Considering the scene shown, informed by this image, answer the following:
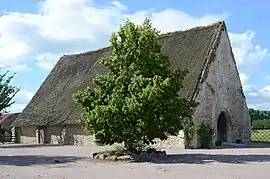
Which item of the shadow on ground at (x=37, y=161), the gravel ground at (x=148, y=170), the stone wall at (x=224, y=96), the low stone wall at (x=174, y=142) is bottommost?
the gravel ground at (x=148, y=170)

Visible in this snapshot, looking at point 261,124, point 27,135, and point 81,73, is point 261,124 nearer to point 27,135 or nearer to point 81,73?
point 81,73

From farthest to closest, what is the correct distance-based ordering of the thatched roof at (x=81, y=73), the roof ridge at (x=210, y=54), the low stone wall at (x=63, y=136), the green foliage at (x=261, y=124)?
the green foliage at (x=261, y=124) < the low stone wall at (x=63, y=136) < the thatched roof at (x=81, y=73) < the roof ridge at (x=210, y=54)

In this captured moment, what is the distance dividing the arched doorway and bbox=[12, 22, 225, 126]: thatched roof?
Answer: 509 centimetres

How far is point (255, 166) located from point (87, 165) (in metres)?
6.64

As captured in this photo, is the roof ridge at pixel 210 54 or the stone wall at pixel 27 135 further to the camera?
the stone wall at pixel 27 135

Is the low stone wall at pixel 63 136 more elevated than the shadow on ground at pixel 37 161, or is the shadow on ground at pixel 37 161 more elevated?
the low stone wall at pixel 63 136

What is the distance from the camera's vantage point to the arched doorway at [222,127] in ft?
121

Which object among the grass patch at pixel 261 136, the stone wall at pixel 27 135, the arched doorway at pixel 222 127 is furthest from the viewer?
the stone wall at pixel 27 135

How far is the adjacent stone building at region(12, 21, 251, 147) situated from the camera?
33.8m

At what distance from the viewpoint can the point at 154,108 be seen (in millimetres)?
21844

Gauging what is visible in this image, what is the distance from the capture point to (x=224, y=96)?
119 feet

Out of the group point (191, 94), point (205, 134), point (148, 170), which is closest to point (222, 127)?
point (205, 134)

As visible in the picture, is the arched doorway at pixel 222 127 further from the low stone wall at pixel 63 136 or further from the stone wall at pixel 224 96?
the low stone wall at pixel 63 136

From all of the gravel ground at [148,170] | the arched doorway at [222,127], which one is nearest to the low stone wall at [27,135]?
the arched doorway at [222,127]
